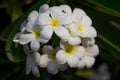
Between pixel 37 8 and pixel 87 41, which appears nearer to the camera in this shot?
pixel 87 41

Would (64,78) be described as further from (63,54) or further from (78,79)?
(63,54)

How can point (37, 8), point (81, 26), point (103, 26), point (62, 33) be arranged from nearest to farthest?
point (62, 33) < point (81, 26) < point (37, 8) < point (103, 26)

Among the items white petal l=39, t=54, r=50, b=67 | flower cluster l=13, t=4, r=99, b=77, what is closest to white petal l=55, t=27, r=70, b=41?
flower cluster l=13, t=4, r=99, b=77

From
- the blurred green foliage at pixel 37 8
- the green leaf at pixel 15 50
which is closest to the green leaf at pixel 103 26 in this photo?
the blurred green foliage at pixel 37 8

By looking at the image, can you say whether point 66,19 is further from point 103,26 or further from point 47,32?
point 103,26

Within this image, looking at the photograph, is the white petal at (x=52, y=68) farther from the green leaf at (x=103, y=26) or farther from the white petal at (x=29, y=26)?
the green leaf at (x=103, y=26)

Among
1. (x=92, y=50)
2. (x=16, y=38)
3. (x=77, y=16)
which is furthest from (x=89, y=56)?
(x=16, y=38)

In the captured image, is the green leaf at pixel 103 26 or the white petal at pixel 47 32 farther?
the green leaf at pixel 103 26
